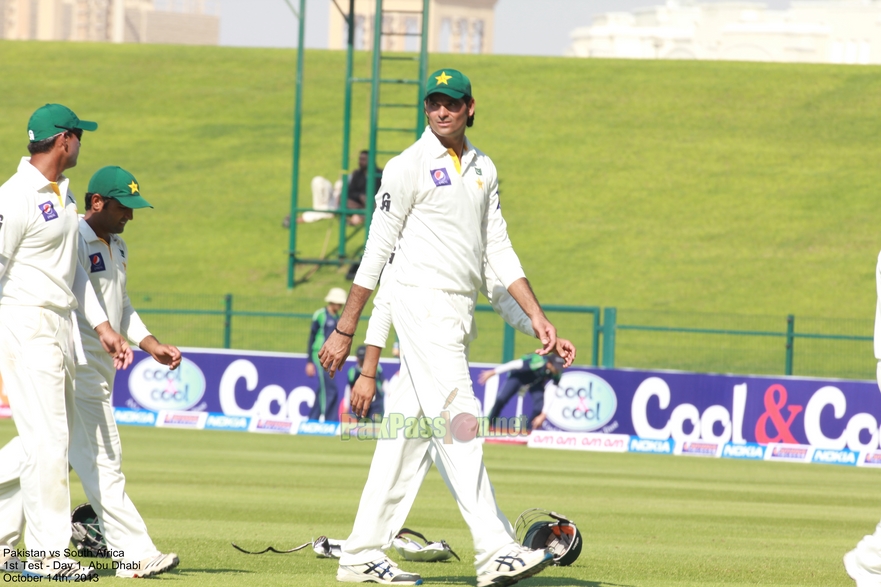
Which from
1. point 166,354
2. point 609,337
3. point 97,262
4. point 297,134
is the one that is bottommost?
point 609,337

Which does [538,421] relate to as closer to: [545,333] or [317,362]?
[317,362]

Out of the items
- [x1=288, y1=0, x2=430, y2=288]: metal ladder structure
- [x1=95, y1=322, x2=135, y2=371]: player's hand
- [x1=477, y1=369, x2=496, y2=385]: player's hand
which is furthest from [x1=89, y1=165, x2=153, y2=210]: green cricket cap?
[x1=288, y1=0, x2=430, y2=288]: metal ladder structure

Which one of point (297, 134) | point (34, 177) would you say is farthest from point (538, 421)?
point (34, 177)

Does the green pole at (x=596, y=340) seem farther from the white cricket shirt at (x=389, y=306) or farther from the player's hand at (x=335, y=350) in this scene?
the player's hand at (x=335, y=350)

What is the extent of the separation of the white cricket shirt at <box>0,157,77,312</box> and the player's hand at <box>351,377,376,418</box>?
59.4 inches

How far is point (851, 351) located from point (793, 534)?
17.8m

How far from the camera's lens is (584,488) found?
13414 mm

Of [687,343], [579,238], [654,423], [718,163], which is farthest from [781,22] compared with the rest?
[654,423]

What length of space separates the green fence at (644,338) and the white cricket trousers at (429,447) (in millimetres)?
16797

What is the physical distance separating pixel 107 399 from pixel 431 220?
6.64ft

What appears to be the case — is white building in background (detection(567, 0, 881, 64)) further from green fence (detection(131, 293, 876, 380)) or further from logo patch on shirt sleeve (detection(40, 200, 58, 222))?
logo patch on shirt sleeve (detection(40, 200, 58, 222))

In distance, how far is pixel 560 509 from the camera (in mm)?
11180

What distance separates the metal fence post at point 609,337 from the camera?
22141 mm

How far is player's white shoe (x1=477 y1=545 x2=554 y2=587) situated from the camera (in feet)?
19.6
